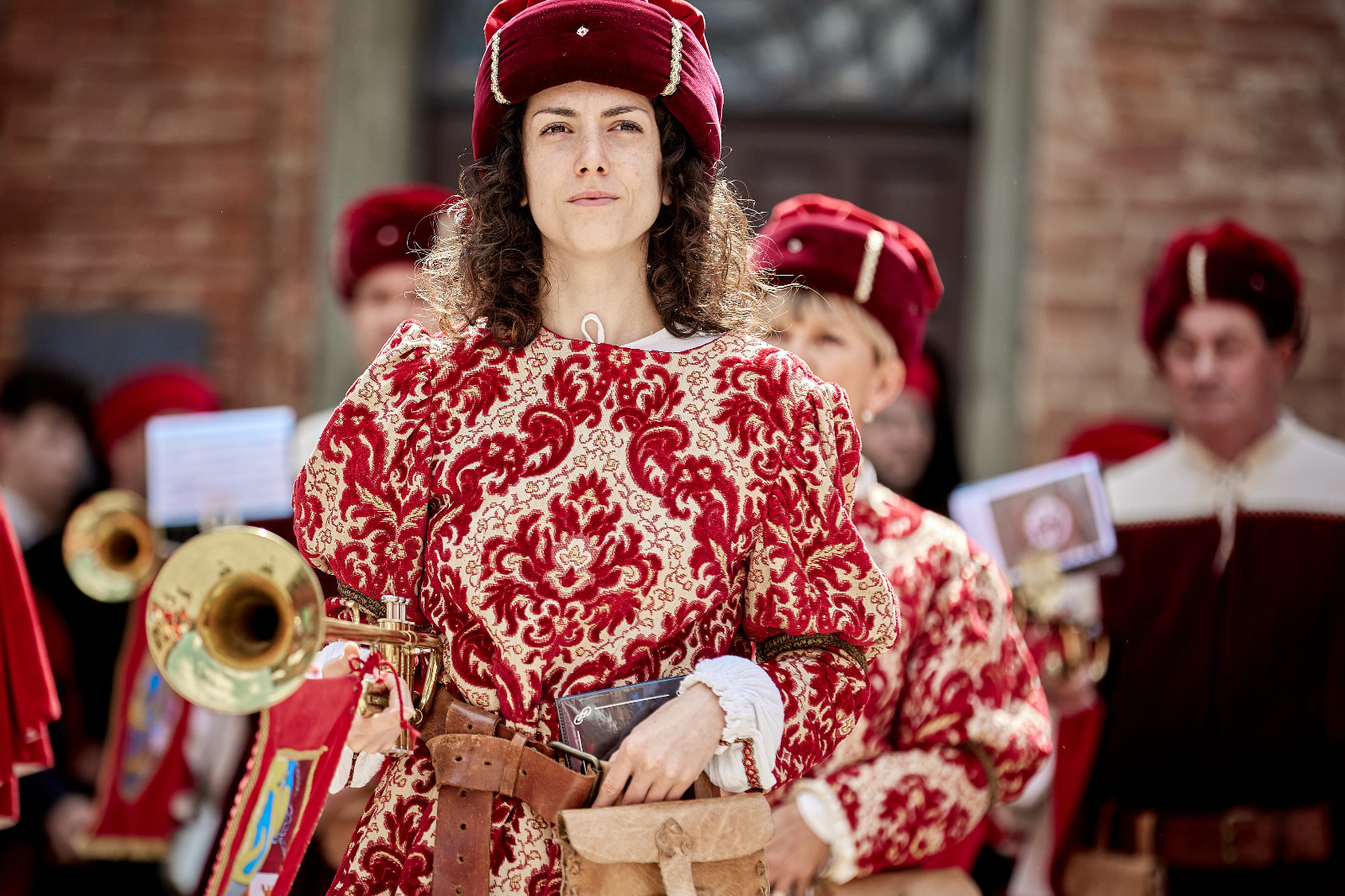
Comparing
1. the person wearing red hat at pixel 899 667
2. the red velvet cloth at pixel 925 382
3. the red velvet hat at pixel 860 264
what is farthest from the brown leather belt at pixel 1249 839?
the red velvet hat at pixel 860 264

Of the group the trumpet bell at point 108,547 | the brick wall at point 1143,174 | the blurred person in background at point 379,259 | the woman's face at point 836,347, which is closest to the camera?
the woman's face at point 836,347

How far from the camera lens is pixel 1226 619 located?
171 inches

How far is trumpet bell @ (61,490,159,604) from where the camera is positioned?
153 inches

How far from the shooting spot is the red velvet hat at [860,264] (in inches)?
124

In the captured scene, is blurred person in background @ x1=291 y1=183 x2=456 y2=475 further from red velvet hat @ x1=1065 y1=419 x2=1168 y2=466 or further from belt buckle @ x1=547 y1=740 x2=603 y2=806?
belt buckle @ x1=547 y1=740 x2=603 y2=806

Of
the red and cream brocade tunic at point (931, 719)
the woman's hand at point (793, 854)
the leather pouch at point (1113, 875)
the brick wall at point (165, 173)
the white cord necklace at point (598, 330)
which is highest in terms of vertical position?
the brick wall at point (165, 173)

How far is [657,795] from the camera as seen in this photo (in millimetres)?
1971

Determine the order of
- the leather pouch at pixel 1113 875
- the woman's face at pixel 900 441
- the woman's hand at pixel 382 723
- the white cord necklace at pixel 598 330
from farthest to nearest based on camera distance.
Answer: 1. the woman's face at pixel 900 441
2. the leather pouch at pixel 1113 875
3. the white cord necklace at pixel 598 330
4. the woman's hand at pixel 382 723

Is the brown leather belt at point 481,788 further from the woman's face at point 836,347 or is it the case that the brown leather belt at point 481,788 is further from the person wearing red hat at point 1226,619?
the person wearing red hat at point 1226,619

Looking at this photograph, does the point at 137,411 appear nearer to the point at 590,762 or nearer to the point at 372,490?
the point at 372,490

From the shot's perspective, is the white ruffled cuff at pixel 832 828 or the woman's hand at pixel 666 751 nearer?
the woman's hand at pixel 666 751

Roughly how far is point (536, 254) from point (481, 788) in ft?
2.47

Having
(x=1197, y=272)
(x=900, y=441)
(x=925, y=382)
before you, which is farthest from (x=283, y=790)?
(x=925, y=382)

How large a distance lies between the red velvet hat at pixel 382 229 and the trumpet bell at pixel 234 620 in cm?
261
